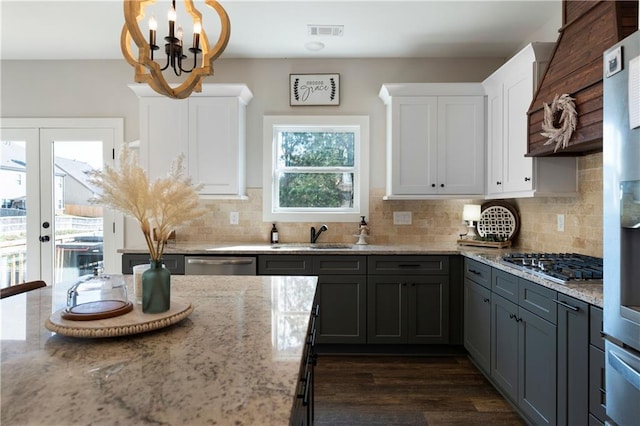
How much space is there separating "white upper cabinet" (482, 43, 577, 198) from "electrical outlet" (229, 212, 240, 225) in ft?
8.00

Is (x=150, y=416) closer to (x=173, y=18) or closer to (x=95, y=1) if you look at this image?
(x=173, y=18)

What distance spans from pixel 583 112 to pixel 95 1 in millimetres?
3417

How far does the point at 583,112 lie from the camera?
1.96m

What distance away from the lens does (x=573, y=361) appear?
1.66 m

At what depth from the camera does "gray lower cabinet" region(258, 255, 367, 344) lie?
3.08m

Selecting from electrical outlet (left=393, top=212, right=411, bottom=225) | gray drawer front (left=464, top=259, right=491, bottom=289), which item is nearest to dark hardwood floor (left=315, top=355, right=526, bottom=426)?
gray drawer front (left=464, top=259, right=491, bottom=289)

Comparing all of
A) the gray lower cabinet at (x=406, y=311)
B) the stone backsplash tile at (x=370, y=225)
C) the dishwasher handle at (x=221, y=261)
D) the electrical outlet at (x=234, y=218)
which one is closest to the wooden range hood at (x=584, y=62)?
the stone backsplash tile at (x=370, y=225)

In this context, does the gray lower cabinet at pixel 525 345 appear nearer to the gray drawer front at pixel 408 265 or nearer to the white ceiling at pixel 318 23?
the gray drawer front at pixel 408 265

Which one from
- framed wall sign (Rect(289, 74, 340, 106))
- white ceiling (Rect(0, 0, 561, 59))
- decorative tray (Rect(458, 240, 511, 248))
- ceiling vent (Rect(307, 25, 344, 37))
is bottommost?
decorative tray (Rect(458, 240, 511, 248))

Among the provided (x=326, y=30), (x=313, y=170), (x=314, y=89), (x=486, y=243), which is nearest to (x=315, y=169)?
(x=313, y=170)

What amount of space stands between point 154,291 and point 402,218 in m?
2.85

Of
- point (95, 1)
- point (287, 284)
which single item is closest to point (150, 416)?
point (287, 284)

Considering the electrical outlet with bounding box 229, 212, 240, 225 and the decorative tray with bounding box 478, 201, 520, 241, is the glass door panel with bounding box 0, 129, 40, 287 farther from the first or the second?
the decorative tray with bounding box 478, 201, 520, 241

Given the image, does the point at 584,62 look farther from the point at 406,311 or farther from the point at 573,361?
the point at 406,311
